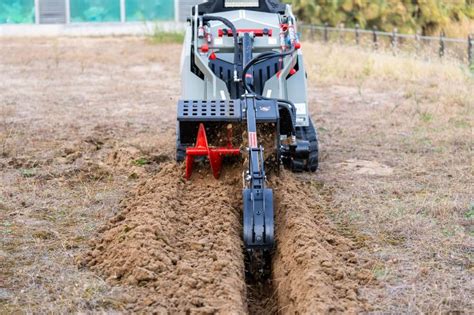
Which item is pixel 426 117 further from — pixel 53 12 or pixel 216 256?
pixel 53 12

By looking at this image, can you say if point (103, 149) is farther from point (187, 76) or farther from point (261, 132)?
A: point (261, 132)

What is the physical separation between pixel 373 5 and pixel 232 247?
24.6 metres

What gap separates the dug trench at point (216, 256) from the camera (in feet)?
18.4

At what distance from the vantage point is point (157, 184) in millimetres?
8500

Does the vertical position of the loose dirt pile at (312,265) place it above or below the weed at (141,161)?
above

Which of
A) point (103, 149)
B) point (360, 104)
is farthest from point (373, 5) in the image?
point (103, 149)

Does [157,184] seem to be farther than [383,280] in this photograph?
Yes

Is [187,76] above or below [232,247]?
above

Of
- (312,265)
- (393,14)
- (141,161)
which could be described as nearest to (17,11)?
(393,14)

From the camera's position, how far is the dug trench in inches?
221

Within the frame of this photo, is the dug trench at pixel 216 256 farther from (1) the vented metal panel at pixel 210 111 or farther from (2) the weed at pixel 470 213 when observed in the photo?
(2) the weed at pixel 470 213

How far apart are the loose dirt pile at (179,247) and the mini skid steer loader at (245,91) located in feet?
1.08

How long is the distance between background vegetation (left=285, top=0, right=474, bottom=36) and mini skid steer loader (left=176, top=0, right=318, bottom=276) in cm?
2079

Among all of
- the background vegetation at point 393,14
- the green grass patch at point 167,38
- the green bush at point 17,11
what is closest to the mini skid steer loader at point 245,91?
the green grass patch at point 167,38
